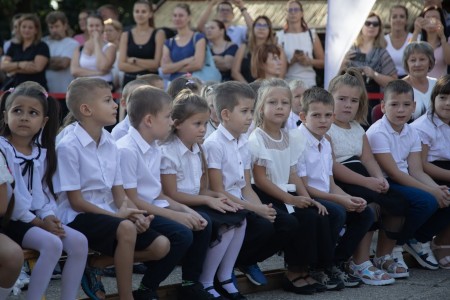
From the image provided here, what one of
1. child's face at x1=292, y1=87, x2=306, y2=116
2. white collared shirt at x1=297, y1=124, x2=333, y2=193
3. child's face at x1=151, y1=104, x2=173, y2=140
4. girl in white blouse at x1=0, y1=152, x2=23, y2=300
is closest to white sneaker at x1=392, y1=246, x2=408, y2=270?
white collared shirt at x1=297, y1=124, x2=333, y2=193

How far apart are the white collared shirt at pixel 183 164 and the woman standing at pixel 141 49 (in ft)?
13.6

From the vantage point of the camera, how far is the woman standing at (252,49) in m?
9.83

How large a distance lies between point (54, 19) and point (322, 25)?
10.5 ft

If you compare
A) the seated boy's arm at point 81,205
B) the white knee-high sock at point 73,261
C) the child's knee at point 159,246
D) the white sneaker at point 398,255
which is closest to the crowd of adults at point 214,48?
the white sneaker at point 398,255

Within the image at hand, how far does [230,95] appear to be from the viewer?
632 cm

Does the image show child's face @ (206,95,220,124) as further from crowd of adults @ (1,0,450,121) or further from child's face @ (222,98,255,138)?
crowd of adults @ (1,0,450,121)

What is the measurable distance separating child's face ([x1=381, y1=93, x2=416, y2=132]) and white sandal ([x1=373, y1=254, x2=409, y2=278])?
1.06 m

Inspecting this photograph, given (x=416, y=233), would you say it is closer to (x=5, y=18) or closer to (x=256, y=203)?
(x=256, y=203)

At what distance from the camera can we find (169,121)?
582cm

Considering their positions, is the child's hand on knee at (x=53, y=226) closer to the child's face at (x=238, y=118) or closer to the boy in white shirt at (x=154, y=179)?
the boy in white shirt at (x=154, y=179)

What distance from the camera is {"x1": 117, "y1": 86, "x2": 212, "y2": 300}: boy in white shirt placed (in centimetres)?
565

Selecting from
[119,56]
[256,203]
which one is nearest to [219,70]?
[119,56]

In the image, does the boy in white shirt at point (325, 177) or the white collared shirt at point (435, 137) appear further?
the white collared shirt at point (435, 137)

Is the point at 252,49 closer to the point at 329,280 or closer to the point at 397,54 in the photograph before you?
the point at 397,54
